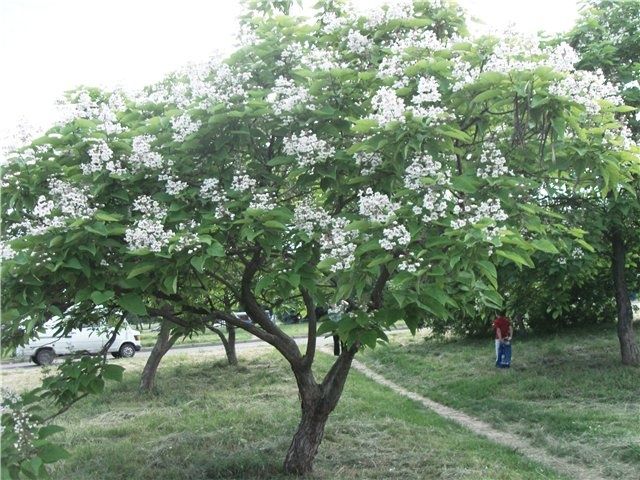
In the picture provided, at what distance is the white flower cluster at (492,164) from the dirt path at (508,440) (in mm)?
4045

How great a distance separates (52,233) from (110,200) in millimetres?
733

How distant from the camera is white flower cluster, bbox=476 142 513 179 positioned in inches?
196

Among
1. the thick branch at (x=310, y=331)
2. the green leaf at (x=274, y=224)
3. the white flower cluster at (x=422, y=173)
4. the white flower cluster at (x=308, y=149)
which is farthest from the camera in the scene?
the thick branch at (x=310, y=331)

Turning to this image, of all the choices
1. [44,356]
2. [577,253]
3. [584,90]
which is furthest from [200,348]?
[584,90]

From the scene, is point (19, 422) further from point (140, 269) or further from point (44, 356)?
point (44, 356)

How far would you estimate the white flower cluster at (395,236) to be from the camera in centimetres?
438

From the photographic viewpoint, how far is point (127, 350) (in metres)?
25.7

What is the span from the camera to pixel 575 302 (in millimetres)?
18094

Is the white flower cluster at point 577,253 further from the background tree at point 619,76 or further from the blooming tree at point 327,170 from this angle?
the blooming tree at point 327,170

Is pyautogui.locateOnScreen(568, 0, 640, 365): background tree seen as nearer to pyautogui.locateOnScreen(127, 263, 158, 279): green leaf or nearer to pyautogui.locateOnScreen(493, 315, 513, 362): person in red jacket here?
pyautogui.locateOnScreen(493, 315, 513, 362): person in red jacket

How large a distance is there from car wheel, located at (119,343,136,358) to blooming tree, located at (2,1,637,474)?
2039 cm

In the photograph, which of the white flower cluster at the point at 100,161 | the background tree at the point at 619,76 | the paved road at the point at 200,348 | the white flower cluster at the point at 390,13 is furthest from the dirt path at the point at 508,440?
the paved road at the point at 200,348

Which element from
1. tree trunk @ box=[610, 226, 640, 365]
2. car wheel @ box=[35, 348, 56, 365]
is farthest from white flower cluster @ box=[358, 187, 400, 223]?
car wheel @ box=[35, 348, 56, 365]

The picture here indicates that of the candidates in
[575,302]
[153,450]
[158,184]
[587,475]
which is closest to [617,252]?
[575,302]
